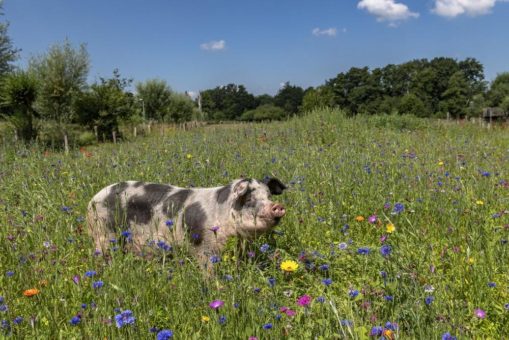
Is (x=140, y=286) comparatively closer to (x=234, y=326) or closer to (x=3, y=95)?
(x=234, y=326)

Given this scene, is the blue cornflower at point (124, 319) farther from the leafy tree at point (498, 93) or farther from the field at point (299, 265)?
the leafy tree at point (498, 93)

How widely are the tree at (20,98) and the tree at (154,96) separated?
21.7 metres

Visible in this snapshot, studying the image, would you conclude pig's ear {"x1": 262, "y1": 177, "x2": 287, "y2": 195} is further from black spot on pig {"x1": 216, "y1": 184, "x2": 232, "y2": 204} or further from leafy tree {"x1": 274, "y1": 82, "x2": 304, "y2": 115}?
leafy tree {"x1": 274, "y1": 82, "x2": 304, "y2": 115}

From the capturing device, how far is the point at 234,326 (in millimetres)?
2205

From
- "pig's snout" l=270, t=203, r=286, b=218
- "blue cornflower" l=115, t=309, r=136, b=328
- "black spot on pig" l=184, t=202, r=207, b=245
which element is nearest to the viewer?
"blue cornflower" l=115, t=309, r=136, b=328

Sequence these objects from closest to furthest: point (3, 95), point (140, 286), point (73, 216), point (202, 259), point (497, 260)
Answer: point (140, 286), point (497, 260), point (202, 259), point (73, 216), point (3, 95)

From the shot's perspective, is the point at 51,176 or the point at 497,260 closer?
the point at 497,260

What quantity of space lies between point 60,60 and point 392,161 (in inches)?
970

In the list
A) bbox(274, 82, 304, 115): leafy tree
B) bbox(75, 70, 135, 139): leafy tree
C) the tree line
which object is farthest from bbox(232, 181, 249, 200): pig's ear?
bbox(274, 82, 304, 115): leafy tree

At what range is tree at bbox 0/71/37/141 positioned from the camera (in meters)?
18.7

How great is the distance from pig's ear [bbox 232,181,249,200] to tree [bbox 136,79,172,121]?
39.1 metres

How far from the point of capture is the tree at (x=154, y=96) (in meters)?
41.8

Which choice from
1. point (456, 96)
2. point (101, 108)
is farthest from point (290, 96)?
point (101, 108)

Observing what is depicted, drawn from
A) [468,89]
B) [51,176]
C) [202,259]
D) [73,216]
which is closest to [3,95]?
[51,176]
